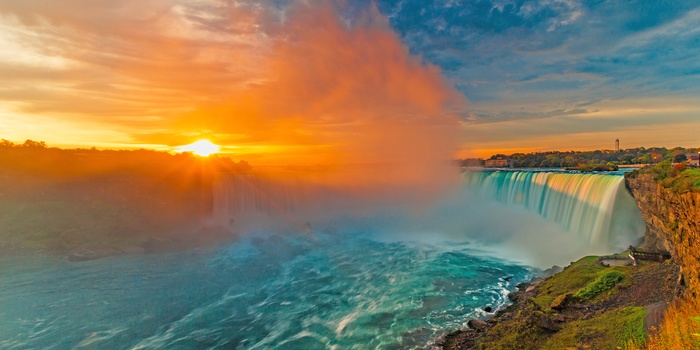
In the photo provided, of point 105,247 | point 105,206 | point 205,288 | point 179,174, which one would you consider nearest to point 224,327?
point 205,288

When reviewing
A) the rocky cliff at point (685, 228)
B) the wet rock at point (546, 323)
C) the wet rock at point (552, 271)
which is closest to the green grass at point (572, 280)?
the wet rock at point (552, 271)

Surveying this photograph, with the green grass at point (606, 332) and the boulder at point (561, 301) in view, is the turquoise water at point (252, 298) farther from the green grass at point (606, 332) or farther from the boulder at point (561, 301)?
the green grass at point (606, 332)

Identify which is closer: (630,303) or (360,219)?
(630,303)

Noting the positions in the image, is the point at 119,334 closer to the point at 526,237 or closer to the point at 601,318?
the point at 601,318

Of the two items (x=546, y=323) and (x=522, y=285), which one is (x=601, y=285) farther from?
(x=546, y=323)

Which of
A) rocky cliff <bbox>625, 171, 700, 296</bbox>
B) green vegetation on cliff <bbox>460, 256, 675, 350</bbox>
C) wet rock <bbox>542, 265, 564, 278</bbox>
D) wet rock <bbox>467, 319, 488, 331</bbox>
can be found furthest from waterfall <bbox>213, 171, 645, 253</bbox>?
wet rock <bbox>467, 319, 488, 331</bbox>

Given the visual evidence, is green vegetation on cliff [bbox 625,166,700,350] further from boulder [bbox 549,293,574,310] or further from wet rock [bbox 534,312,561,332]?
boulder [bbox 549,293,574,310]
